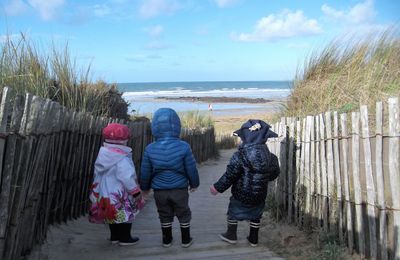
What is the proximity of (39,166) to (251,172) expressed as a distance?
2.25 metres

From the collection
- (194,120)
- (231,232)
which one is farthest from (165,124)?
(194,120)

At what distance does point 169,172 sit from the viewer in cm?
514

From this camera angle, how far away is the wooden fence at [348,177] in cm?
399

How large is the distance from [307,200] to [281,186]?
0.80 meters

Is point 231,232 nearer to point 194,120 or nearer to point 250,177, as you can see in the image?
point 250,177

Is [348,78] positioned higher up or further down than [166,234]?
higher up

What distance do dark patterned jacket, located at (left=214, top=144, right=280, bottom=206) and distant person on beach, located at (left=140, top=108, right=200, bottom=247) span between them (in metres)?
0.46

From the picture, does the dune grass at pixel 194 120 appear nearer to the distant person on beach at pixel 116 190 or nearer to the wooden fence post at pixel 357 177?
the distant person on beach at pixel 116 190

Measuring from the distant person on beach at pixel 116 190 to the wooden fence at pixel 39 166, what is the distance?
A: 0.42 meters

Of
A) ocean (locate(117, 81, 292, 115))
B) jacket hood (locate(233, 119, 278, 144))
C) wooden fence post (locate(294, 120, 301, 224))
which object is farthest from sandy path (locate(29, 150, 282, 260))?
ocean (locate(117, 81, 292, 115))

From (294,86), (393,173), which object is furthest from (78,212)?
(294,86)

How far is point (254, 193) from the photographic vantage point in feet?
17.1

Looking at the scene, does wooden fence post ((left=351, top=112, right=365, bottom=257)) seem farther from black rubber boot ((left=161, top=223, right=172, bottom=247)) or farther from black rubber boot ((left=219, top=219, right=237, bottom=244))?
black rubber boot ((left=161, top=223, right=172, bottom=247))

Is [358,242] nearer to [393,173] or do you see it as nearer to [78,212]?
[393,173]
